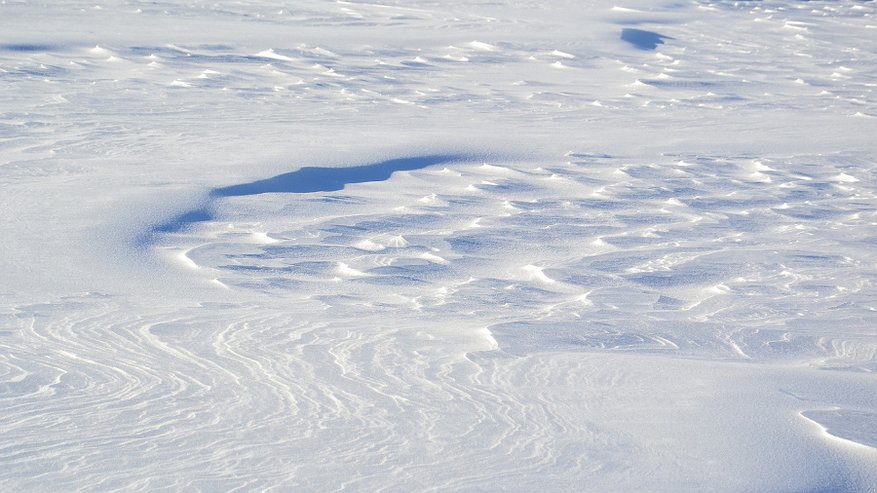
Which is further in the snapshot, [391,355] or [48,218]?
[48,218]

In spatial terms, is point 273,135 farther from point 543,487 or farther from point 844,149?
point 543,487

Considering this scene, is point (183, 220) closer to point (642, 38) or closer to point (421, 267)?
point (421, 267)

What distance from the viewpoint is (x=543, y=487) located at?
1996 mm

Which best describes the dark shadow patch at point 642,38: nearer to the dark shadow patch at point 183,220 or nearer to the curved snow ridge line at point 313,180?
the curved snow ridge line at point 313,180

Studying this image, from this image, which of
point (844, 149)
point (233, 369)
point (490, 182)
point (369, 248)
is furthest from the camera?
point (844, 149)

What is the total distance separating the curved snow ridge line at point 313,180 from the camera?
13.5 ft

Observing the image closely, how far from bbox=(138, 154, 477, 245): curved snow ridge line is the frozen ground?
23mm

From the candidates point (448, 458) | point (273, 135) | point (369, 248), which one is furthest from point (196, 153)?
point (448, 458)

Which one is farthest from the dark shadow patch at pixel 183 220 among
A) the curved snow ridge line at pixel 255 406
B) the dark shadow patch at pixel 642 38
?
the dark shadow patch at pixel 642 38

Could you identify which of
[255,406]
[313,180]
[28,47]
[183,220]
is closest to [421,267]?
[183,220]

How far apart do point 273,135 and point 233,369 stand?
2.97 metres

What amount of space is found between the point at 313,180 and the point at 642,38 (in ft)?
17.0

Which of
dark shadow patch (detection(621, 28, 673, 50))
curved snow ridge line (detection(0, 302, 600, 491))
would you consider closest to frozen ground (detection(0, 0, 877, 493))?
curved snow ridge line (detection(0, 302, 600, 491))

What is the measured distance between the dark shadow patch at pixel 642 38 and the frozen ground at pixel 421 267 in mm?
892
